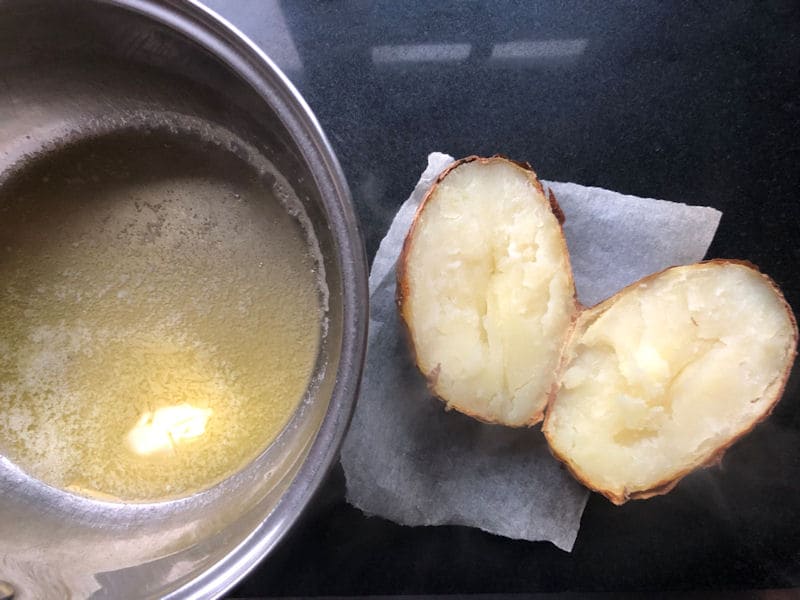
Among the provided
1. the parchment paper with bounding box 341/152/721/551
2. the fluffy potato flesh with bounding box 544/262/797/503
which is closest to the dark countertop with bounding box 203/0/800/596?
the parchment paper with bounding box 341/152/721/551

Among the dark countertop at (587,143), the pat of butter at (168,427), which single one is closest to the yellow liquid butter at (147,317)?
the pat of butter at (168,427)

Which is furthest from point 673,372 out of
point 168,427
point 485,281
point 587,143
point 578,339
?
point 168,427

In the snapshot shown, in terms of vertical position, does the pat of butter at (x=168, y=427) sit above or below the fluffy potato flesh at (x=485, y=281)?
below

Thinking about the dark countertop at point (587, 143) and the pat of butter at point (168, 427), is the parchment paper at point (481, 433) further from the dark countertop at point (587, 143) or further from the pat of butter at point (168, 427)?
the pat of butter at point (168, 427)

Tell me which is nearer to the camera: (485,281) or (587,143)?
(485,281)

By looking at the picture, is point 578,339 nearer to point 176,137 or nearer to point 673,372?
point 673,372
